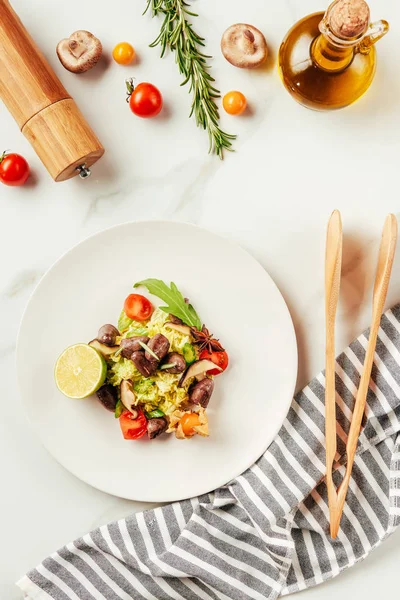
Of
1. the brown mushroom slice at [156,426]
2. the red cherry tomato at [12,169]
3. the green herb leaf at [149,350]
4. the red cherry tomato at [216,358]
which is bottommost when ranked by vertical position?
the brown mushroom slice at [156,426]

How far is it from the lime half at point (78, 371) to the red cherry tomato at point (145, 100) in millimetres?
666

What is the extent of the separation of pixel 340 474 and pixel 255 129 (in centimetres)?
102

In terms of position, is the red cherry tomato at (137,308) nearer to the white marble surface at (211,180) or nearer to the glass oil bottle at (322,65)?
the white marble surface at (211,180)

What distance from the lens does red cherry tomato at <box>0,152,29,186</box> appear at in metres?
1.60

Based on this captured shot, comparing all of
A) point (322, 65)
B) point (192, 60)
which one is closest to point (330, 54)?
point (322, 65)

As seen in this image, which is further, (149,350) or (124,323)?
(124,323)

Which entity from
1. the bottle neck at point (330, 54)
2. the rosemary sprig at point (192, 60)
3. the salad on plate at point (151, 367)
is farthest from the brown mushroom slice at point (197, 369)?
the bottle neck at point (330, 54)

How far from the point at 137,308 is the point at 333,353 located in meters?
0.55

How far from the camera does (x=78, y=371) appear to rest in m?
1.52

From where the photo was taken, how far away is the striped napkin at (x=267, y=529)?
5.31 feet

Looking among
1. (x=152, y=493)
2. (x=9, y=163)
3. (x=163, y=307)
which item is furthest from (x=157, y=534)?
(x=9, y=163)

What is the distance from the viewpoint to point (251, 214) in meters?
1.67

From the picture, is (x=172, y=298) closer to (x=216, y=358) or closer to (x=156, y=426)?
(x=216, y=358)

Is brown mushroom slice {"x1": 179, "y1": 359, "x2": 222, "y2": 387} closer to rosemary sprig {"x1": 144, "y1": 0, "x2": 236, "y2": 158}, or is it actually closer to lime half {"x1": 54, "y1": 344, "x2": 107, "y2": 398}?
lime half {"x1": 54, "y1": 344, "x2": 107, "y2": 398}
